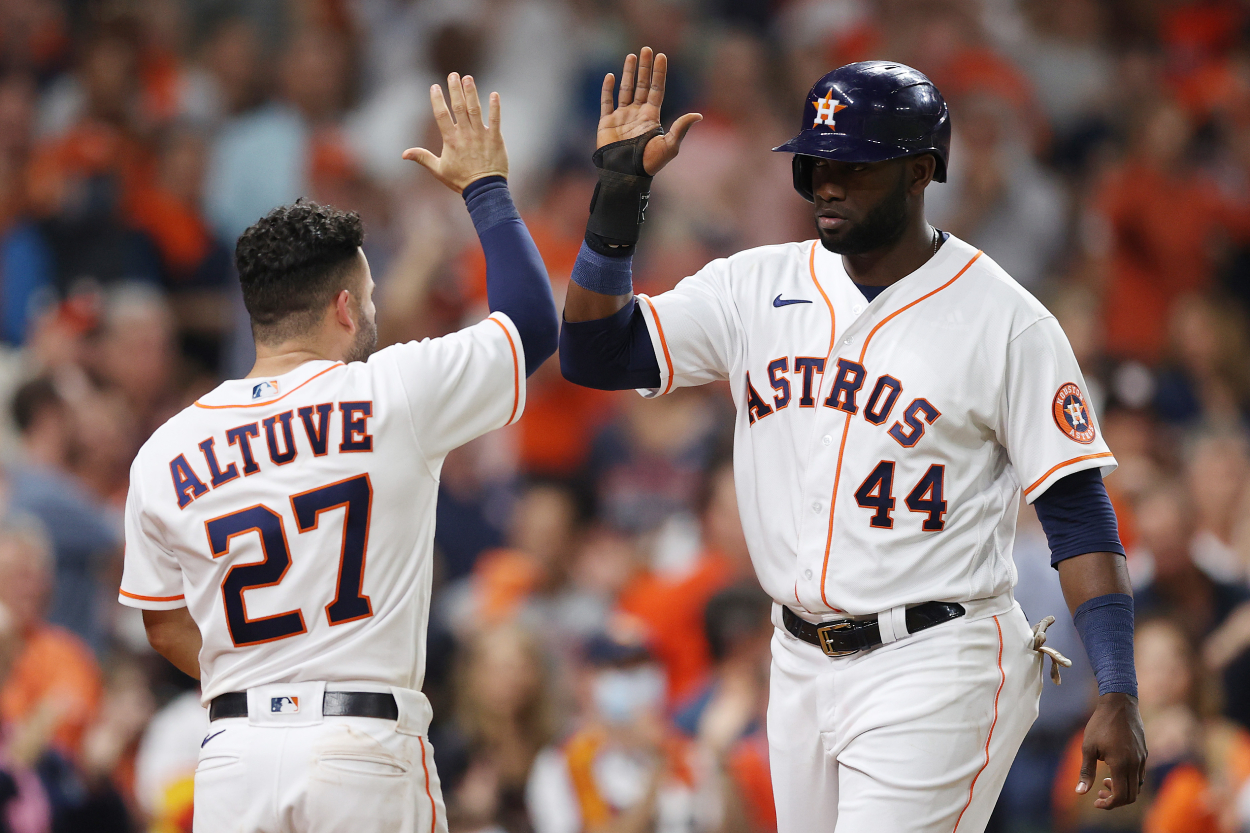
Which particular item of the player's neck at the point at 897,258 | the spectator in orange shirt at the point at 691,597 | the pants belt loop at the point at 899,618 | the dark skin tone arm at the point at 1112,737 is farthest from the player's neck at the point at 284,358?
the spectator in orange shirt at the point at 691,597

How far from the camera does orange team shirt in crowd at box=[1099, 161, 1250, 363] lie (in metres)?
8.70

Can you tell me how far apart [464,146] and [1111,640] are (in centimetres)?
179

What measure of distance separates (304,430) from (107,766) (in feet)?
10.8

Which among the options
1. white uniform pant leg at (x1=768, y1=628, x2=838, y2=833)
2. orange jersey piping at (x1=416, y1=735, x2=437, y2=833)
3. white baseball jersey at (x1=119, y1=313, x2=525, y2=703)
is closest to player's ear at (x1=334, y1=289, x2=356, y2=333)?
white baseball jersey at (x1=119, y1=313, x2=525, y2=703)

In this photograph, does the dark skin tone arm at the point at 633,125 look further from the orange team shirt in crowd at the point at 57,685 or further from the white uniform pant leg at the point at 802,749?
the orange team shirt in crowd at the point at 57,685

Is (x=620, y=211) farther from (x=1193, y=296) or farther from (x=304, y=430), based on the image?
(x=1193, y=296)

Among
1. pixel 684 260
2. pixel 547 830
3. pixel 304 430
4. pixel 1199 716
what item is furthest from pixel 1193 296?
pixel 304 430

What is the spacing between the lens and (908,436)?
319 cm

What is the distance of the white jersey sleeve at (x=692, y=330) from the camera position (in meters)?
3.46

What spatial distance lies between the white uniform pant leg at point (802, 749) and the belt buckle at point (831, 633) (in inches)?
1.1

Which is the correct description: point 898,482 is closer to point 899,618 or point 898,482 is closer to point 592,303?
point 899,618

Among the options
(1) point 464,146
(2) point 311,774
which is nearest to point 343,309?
(1) point 464,146

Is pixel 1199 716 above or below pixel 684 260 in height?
below

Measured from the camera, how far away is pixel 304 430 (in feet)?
10.0
